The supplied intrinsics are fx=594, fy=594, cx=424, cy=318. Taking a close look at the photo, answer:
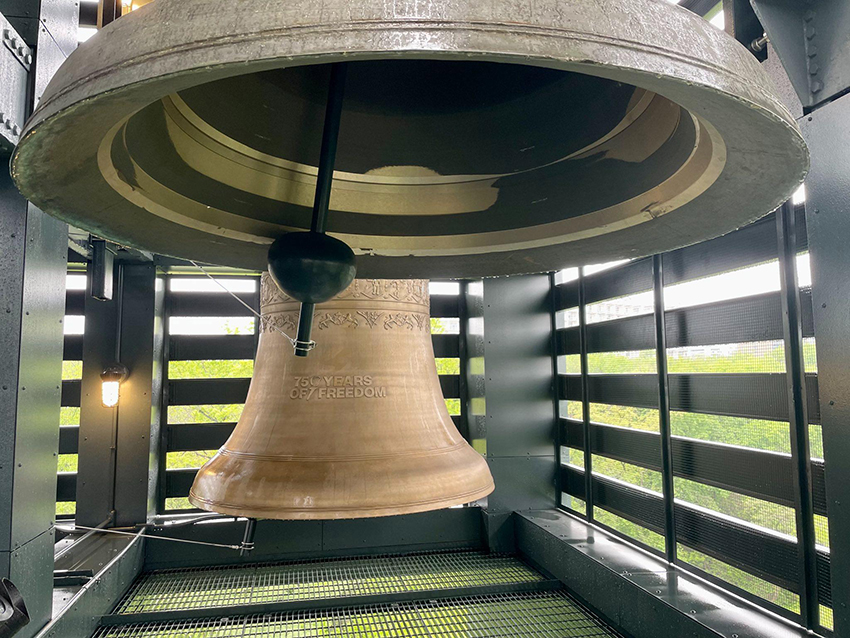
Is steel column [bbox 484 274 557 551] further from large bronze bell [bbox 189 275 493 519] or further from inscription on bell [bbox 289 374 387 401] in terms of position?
inscription on bell [bbox 289 374 387 401]

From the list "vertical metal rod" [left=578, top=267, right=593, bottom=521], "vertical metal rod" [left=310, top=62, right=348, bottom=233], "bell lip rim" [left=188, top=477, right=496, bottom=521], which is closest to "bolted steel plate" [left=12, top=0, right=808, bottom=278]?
"vertical metal rod" [left=310, top=62, right=348, bottom=233]

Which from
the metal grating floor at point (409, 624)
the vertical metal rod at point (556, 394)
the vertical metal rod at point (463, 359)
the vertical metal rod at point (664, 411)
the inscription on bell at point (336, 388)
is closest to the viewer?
the inscription on bell at point (336, 388)

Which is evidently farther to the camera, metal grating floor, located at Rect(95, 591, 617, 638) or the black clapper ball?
metal grating floor, located at Rect(95, 591, 617, 638)

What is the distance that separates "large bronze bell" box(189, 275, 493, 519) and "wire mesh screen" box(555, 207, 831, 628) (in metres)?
2.66

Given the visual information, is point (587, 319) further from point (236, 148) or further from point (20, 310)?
point (236, 148)

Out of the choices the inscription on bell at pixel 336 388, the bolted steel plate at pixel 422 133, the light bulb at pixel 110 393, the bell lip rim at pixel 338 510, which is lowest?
the bell lip rim at pixel 338 510

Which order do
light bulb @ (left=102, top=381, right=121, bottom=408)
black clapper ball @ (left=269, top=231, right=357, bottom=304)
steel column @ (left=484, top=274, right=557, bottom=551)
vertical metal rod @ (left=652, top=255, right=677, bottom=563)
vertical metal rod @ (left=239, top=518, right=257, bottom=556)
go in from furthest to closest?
steel column @ (left=484, top=274, right=557, bottom=551) < light bulb @ (left=102, top=381, right=121, bottom=408) < vertical metal rod @ (left=652, top=255, right=677, bottom=563) < vertical metal rod @ (left=239, top=518, right=257, bottom=556) < black clapper ball @ (left=269, top=231, right=357, bottom=304)

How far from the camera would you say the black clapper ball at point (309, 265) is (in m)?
0.84

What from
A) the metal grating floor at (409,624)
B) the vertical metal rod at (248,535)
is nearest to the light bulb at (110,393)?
the metal grating floor at (409,624)

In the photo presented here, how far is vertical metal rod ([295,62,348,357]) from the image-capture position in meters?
0.90

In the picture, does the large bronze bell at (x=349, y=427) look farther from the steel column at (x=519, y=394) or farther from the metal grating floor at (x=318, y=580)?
the steel column at (x=519, y=394)

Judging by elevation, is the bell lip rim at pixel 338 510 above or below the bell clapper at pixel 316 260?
below

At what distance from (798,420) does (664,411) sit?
1.30 m

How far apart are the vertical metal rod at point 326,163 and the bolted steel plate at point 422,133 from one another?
4.8 inches
